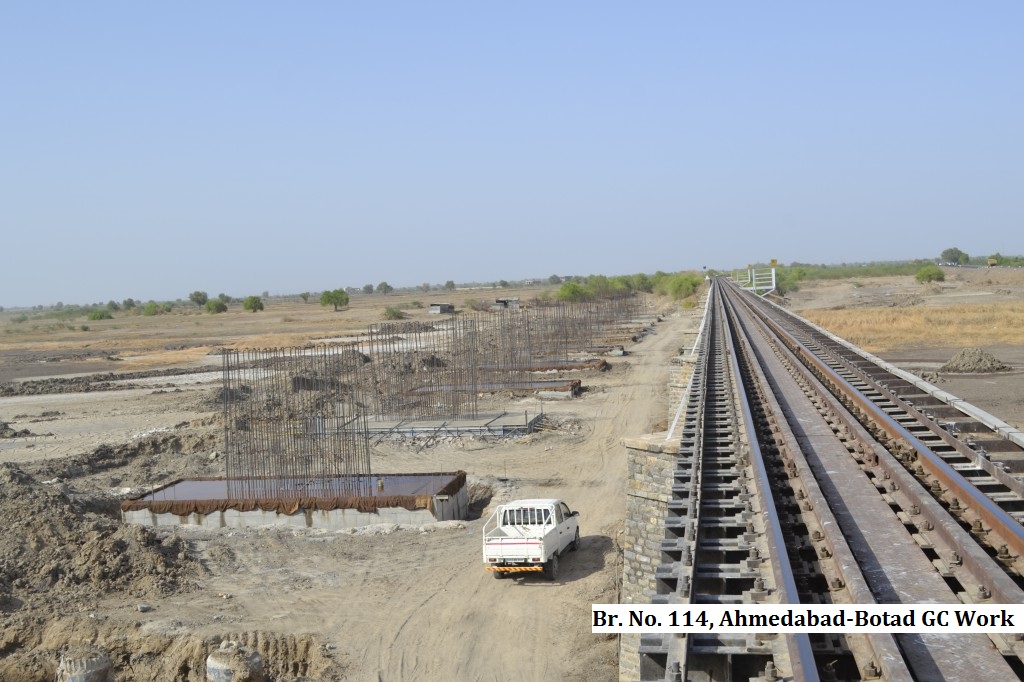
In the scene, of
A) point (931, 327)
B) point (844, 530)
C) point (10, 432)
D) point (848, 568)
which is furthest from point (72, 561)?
point (931, 327)

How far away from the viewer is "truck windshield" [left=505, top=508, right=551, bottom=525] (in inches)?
573

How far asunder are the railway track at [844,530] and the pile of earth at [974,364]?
15.6m

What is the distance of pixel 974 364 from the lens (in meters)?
26.9

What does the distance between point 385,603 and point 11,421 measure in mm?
28061

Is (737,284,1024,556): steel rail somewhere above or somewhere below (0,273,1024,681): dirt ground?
above

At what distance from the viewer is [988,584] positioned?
5.55 m

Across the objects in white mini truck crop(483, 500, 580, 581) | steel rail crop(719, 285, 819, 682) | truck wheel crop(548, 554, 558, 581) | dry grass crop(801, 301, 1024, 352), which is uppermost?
steel rail crop(719, 285, 819, 682)

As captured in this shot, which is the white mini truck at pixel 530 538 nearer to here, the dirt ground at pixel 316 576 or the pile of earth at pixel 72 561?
the dirt ground at pixel 316 576

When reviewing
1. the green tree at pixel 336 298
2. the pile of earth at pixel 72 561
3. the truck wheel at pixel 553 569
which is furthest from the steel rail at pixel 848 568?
the green tree at pixel 336 298

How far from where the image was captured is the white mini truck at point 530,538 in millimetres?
13648

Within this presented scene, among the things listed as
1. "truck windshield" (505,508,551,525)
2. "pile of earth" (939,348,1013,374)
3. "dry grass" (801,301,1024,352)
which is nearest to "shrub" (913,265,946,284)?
"dry grass" (801,301,1024,352)

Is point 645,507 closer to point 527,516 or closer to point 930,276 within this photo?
point 527,516
